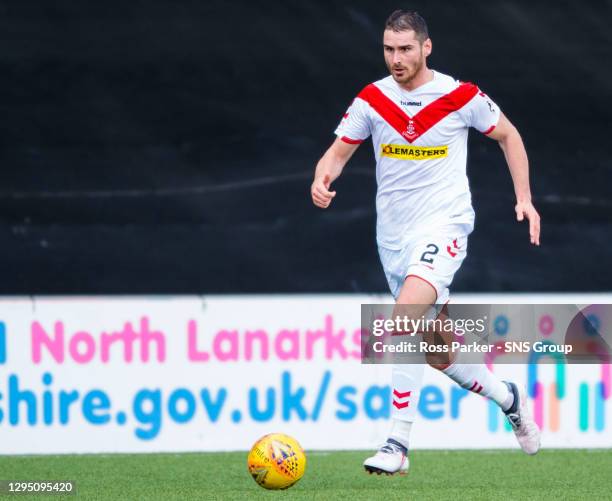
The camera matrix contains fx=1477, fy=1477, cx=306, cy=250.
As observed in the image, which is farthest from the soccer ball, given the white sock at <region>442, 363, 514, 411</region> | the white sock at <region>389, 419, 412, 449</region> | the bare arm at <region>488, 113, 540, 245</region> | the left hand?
the bare arm at <region>488, 113, 540, 245</region>

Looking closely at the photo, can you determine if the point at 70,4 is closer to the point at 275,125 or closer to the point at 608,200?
the point at 275,125

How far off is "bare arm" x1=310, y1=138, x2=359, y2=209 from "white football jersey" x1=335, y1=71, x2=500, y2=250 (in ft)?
0.22

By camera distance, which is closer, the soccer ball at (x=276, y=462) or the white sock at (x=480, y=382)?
the soccer ball at (x=276, y=462)

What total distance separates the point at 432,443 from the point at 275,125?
207cm

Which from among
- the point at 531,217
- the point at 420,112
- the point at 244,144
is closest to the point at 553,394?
the point at 244,144

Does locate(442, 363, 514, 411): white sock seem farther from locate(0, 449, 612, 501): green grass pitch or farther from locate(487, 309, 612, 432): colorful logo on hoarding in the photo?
locate(487, 309, 612, 432): colorful logo on hoarding

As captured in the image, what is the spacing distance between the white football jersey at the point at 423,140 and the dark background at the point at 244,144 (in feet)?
6.80

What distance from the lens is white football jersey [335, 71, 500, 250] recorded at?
648 centimetres

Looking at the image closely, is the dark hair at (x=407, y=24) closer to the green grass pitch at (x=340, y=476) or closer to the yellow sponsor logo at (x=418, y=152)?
the yellow sponsor logo at (x=418, y=152)

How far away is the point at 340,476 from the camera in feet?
22.6

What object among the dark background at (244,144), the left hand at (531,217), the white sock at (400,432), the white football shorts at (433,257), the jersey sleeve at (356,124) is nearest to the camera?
the left hand at (531,217)

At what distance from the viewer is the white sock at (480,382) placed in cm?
661

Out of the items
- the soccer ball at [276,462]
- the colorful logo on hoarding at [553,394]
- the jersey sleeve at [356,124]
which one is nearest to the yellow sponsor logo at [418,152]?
the jersey sleeve at [356,124]

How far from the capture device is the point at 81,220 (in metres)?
8.50
